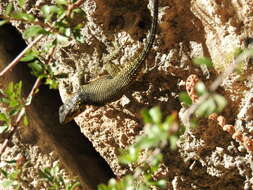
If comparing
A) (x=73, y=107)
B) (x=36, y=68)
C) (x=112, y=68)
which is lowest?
(x=73, y=107)

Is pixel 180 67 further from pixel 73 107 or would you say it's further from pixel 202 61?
pixel 202 61

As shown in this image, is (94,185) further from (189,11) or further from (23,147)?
(189,11)

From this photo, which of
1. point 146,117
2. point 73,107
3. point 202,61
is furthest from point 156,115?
point 73,107

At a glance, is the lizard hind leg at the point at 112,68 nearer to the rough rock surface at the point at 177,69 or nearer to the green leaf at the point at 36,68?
the rough rock surface at the point at 177,69

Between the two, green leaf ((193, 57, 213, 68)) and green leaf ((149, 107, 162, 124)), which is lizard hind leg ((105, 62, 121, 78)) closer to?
green leaf ((193, 57, 213, 68))

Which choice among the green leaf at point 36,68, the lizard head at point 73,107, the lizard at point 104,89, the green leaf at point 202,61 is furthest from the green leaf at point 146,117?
the lizard head at point 73,107
